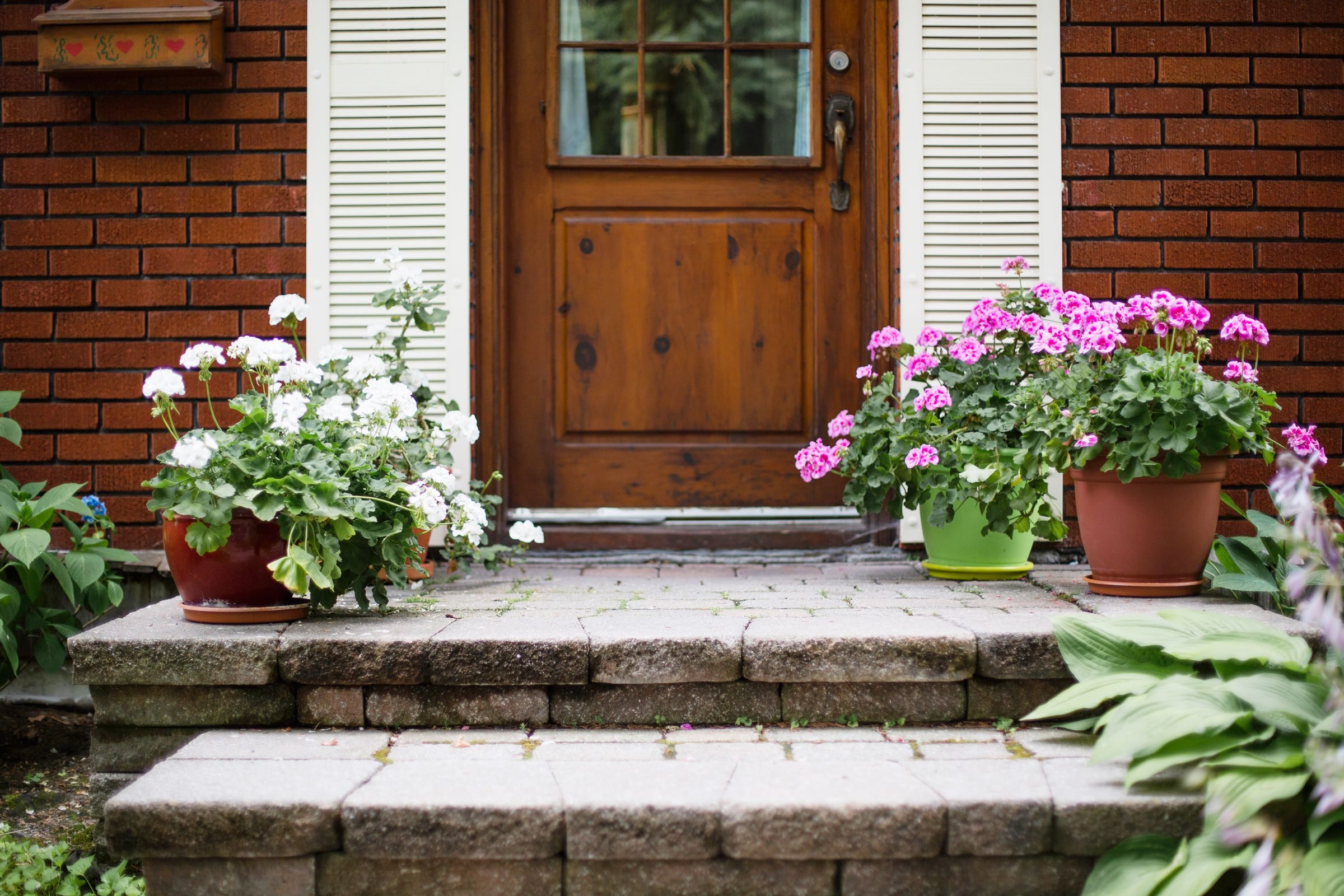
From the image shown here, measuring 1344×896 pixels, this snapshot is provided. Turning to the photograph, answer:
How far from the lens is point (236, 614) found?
2266 mm

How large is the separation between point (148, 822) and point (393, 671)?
53 centimetres

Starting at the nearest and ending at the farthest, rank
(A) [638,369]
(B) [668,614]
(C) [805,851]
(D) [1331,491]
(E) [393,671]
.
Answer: (C) [805,851] < (E) [393,671] < (B) [668,614] < (D) [1331,491] < (A) [638,369]

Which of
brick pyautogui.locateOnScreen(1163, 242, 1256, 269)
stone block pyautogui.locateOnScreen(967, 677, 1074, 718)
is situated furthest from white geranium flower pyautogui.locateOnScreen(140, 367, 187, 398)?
brick pyautogui.locateOnScreen(1163, 242, 1256, 269)

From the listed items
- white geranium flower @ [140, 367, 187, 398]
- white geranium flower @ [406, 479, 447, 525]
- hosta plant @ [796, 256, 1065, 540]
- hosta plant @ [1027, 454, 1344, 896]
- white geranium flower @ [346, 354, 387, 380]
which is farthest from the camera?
hosta plant @ [796, 256, 1065, 540]

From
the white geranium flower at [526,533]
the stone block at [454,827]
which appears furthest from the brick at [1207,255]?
the stone block at [454,827]

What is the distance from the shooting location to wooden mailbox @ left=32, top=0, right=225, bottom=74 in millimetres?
3260

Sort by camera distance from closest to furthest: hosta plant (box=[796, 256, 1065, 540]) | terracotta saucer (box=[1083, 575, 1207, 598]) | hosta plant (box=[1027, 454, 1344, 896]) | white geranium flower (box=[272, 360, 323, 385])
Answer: hosta plant (box=[1027, 454, 1344, 896])
white geranium flower (box=[272, 360, 323, 385])
terracotta saucer (box=[1083, 575, 1207, 598])
hosta plant (box=[796, 256, 1065, 540])

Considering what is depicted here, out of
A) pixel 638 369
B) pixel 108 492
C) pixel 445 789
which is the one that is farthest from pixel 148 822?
pixel 638 369

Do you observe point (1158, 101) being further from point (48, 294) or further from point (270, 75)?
point (48, 294)

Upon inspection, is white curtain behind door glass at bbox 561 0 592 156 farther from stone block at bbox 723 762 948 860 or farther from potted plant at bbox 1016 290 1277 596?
stone block at bbox 723 762 948 860

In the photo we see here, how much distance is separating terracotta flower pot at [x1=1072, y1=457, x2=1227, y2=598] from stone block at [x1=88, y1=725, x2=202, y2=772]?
2071 millimetres

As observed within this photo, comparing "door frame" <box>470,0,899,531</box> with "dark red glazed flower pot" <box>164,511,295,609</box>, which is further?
"door frame" <box>470,0,899,531</box>

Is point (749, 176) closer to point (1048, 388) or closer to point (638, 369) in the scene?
point (638, 369)

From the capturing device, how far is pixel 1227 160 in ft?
11.1
